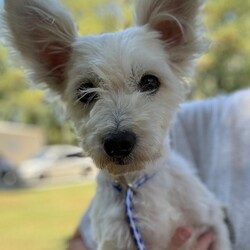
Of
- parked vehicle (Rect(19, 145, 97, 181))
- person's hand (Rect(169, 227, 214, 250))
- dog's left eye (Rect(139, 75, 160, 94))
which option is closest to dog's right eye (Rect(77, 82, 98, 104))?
dog's left eye (Rect(139, 75, 160, 94))

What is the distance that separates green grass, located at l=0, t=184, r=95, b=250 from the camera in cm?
610

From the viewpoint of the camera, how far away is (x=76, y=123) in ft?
6.35

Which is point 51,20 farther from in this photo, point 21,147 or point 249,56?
point 21,147

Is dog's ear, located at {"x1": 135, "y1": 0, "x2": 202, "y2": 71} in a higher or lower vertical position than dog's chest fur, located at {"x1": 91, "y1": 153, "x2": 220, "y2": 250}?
higher

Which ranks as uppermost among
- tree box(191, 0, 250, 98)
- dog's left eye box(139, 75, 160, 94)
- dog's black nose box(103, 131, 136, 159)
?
dog's left eye box(139, 75, 160, 94)

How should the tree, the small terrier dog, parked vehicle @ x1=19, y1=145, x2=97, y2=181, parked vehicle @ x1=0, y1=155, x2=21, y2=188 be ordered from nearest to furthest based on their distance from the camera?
the small terrier dog
the tree
parked vehicle @ x1=0, y1=155, x2=21, y2=188
parked vehicle @ x1=19, y1=145, x2=97, y2=181

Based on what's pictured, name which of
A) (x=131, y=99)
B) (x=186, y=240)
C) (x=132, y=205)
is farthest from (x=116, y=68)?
(x=186, y=240)

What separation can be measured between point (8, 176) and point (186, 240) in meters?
16.2

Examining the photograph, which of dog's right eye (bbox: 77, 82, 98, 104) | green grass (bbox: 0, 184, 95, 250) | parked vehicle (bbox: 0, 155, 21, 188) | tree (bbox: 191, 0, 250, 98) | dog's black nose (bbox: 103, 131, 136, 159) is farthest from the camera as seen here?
parked vehicle (bbox: 0, 155, 21, 188)

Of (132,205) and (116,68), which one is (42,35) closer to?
(116,68)

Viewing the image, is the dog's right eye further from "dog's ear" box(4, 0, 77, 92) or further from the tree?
the tree

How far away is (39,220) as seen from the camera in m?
7.93

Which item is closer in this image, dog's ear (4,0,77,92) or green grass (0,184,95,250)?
dog's ear (4,0,77,92)

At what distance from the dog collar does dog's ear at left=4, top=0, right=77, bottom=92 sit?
507 mm
